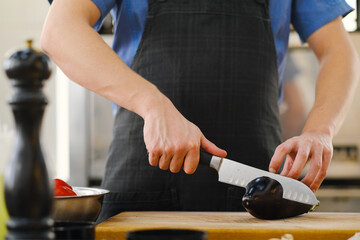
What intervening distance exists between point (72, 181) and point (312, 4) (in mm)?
1077

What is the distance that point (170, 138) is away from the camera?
0.94 m

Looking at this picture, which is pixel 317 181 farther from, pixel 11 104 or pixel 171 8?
pixel 11 104

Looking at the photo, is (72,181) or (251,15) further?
(72,181)

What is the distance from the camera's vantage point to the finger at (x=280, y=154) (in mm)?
1064

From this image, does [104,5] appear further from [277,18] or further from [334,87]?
[334,87]

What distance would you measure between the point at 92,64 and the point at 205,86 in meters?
0.30

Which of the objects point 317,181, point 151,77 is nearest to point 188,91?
point 151,77

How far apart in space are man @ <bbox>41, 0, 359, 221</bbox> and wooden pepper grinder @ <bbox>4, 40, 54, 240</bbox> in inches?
24.5

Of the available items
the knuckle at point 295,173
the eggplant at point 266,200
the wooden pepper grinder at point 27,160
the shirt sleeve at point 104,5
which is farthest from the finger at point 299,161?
the wooden pepper grinder at point 27,160

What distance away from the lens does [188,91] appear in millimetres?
1213

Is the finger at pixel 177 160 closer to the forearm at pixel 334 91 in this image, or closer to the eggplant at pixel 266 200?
the eggplant at pixel 266 200

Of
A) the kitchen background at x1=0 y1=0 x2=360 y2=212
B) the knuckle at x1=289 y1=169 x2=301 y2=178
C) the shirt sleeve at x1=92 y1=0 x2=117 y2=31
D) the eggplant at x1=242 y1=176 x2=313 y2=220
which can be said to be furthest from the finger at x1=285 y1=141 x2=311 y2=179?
the kitchen background at x1=0 y1=0 x2=360 y2=212

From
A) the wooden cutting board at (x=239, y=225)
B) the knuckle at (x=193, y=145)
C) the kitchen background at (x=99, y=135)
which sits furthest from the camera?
the kitchen background at (x=99, y=135)

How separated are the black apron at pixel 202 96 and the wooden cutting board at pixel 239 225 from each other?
0.13m
